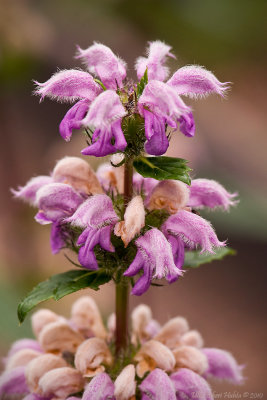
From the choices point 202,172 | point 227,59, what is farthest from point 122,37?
point 202,172

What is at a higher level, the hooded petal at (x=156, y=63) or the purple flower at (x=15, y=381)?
the hooded petal at (x=156, y=63)

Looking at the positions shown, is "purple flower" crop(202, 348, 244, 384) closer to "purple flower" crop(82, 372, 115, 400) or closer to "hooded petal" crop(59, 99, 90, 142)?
"purple flower" crop(82, 372, 115, 400)

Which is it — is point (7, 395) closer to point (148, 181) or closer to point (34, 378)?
point (34, 378)

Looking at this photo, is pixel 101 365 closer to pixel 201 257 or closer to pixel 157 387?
pixel 157 387

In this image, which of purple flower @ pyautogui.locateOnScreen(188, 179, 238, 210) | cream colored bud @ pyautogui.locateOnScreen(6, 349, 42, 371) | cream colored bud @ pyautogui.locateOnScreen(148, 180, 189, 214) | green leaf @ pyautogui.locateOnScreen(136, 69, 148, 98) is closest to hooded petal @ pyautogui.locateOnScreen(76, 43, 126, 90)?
green leaf @ pyautogui.locateOnScreen(136, 69, 148, 98)

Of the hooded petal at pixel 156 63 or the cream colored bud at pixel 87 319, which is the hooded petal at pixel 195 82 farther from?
the cream colored bud at pixel 87 319

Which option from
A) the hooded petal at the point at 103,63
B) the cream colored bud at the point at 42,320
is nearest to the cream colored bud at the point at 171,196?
the hooded petal at the point at 103,63
